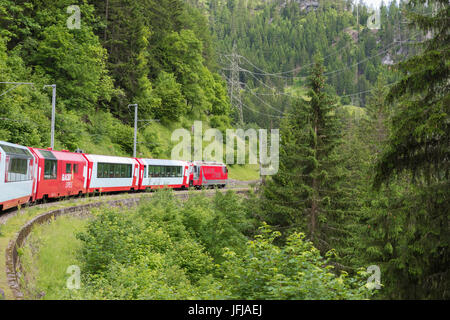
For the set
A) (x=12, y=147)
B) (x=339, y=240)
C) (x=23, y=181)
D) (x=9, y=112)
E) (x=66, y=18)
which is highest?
(x=66, y=18)

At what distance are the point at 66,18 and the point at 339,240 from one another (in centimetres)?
3294

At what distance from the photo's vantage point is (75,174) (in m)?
27.5

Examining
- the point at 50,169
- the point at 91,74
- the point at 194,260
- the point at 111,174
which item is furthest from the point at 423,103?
A: the point at 91,74

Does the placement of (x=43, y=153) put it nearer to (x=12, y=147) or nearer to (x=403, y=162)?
(x=12, y=147)

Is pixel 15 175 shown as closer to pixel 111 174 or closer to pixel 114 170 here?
pixel 111 174

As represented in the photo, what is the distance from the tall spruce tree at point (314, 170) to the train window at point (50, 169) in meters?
11.4

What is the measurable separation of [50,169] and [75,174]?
13.3 feet

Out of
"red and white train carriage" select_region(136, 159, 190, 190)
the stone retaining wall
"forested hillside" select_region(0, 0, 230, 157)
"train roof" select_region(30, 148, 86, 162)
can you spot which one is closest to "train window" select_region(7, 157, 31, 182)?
the stone retaining wall

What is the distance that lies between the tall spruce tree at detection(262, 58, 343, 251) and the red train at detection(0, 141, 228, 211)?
9.78m

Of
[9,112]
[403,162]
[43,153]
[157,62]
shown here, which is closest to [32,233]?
[43,153]

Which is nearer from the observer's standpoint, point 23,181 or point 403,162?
point 403,162

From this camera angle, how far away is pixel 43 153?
22.9 meters
